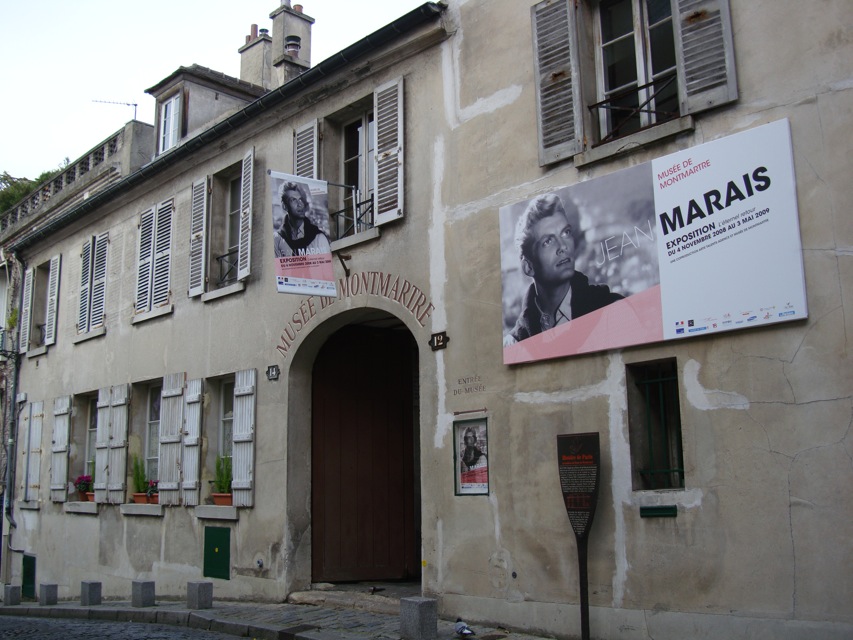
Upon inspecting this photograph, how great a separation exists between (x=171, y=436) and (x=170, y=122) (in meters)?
5.79

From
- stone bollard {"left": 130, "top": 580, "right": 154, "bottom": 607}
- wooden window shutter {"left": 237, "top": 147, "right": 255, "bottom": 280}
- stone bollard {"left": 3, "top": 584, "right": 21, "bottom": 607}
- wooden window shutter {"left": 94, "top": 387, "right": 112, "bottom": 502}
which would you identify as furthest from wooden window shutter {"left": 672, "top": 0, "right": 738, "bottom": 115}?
stone bollard {"left": 3, "top": 584, "right": 21, "bottom": 607}

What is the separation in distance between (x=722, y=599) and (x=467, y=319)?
11.5 feet

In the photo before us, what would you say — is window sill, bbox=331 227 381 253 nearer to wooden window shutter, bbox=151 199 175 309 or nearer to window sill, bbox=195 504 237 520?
window sill, bbox=195 504 237 520

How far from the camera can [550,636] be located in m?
7.75

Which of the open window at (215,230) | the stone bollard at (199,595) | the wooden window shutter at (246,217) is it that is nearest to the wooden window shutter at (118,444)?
the open window at (215,230)

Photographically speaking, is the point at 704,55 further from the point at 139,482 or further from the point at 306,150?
the point at 139,482

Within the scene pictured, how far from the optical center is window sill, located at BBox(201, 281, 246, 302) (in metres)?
12.0

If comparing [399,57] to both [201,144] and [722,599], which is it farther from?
[722,599]

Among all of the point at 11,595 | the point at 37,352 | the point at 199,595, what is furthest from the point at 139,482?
the point at 37,352

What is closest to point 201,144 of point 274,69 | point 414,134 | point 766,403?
point 414,134

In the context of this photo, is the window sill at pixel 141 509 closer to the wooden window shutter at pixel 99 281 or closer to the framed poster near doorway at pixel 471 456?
the wooden window shutter at pixel 99 281

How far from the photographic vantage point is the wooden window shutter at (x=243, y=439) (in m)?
11.3

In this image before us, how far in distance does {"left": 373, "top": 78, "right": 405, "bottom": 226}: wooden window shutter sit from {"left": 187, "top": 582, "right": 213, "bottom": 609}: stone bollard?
4.48 meters

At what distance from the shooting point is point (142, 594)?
10945 mm
